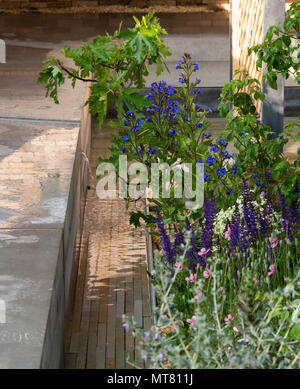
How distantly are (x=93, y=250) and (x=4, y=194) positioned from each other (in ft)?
2.94

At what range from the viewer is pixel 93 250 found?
14.4 ft

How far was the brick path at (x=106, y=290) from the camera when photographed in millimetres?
3236

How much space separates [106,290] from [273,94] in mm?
1625

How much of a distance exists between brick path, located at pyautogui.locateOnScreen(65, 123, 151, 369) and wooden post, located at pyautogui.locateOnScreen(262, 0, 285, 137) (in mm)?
1125

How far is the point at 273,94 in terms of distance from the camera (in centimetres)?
433

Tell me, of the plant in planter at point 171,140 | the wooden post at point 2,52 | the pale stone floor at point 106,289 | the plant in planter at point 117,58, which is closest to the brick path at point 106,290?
the pale stone floor at point 106,289

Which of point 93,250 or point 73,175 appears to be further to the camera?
point 93,250

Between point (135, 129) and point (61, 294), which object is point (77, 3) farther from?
point (61, 294)

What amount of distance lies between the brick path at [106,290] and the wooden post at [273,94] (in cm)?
113

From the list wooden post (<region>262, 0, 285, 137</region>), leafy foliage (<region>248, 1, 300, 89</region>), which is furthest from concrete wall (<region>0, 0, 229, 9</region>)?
leafy foliage (<region>248, 1, 300, 89</region>)

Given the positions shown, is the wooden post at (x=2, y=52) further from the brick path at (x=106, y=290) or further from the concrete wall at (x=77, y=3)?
the brick path at (x=106, y=290)

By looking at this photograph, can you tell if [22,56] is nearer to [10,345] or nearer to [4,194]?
[4,194]

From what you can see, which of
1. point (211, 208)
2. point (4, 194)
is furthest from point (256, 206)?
point (4, 194)

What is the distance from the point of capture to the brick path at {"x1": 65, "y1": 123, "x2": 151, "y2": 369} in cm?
324
